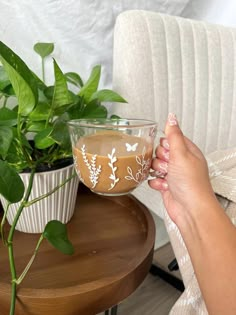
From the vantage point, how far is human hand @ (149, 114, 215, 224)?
0.42 meters

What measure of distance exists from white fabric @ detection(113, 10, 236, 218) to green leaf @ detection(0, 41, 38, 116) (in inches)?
16.1

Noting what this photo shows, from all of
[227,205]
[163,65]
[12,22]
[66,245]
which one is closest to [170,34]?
[163,65]

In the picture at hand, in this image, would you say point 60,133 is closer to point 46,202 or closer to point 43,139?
point 43,139

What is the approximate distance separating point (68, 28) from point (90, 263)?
21.9 inches

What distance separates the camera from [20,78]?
12.7 inches

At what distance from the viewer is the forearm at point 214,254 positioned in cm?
36

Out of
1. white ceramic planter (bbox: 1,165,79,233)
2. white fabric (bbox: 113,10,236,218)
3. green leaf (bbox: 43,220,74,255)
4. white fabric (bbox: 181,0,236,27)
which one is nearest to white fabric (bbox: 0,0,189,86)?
white fabric (bbox: 113,10,236,218)

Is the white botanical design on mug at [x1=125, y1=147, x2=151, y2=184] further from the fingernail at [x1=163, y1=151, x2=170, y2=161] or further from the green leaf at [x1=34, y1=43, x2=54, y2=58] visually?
the green leaf at [x1=34, y1=43, x2=54, y2=58]

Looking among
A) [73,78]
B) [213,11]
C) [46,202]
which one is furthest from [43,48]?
[213,11]

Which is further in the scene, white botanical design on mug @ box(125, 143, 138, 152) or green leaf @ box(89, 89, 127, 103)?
green leaf @ box(89, 89, 127, 103)

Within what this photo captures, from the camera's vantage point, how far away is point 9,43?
2.19 feet

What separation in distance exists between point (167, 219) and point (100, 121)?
214mm

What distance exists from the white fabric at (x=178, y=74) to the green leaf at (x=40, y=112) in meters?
0.33

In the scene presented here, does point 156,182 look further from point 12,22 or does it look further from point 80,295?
point 12,22
